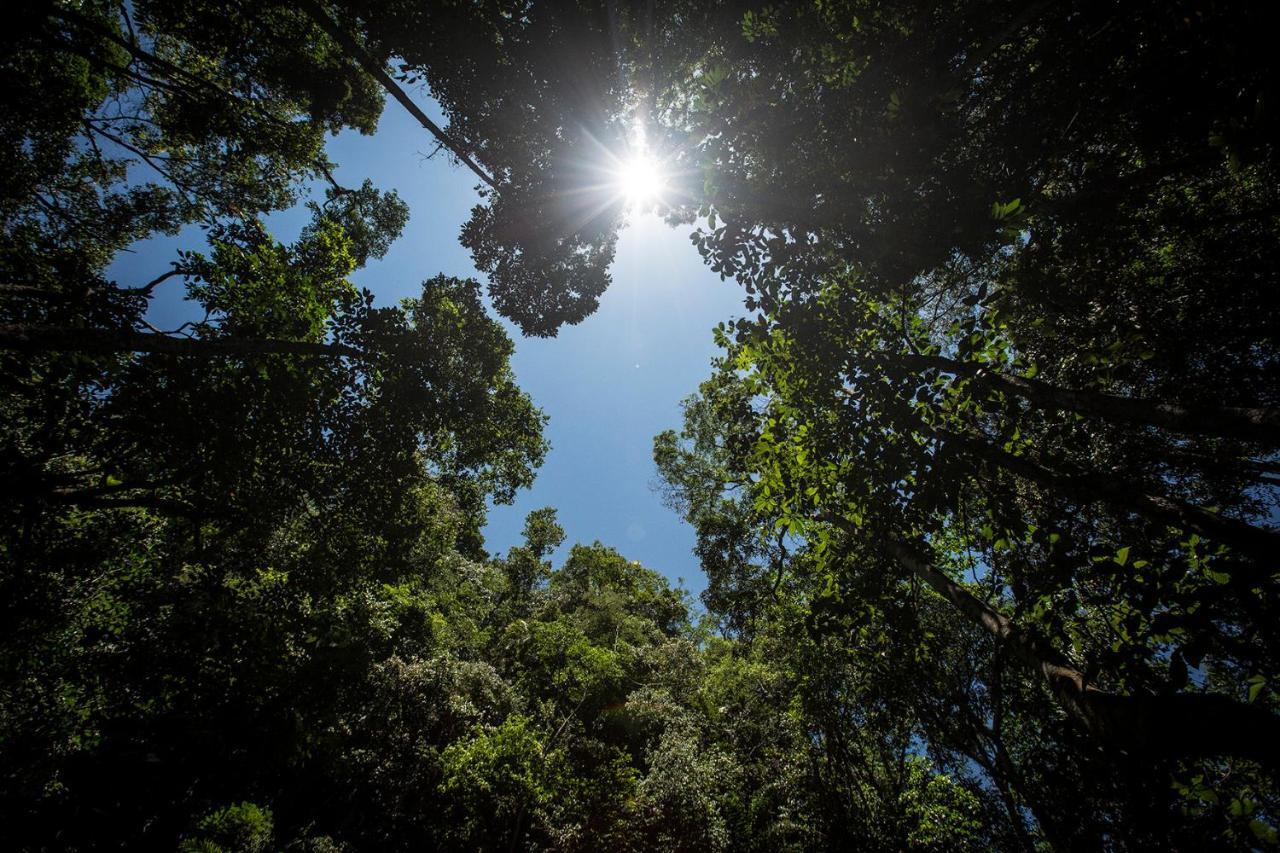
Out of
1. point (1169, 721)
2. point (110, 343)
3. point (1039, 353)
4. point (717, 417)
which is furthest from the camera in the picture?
point (717, 417)

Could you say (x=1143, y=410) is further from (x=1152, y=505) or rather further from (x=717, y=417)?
(x=717, y=417)

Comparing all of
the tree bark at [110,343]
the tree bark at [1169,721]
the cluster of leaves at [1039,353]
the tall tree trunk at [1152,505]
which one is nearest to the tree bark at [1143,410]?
the cluster of leaves at [1039,353]

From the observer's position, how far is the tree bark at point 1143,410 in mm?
3025

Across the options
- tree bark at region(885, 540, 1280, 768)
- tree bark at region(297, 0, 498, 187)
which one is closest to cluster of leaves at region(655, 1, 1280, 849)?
tree bark at region(885, 540, 1280, 768)

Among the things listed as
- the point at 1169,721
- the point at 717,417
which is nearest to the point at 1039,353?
the point at 717,417

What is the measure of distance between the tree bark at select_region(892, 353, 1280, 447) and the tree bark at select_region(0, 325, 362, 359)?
30.8 feet

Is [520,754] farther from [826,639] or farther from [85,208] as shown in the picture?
[85,208]

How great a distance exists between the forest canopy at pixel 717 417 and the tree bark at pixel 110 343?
0.17 ft

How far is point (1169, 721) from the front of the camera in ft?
8.06

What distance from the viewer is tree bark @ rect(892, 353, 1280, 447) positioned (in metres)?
3.03

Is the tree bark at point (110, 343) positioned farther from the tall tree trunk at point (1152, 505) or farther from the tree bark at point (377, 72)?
the tall tree trunk at point (1152, 505)

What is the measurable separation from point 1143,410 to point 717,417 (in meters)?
5.67

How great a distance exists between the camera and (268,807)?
391 inches

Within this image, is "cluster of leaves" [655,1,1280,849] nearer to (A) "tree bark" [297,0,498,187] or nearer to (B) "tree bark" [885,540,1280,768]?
(B) "tree bark" [885,540,1280,768]
